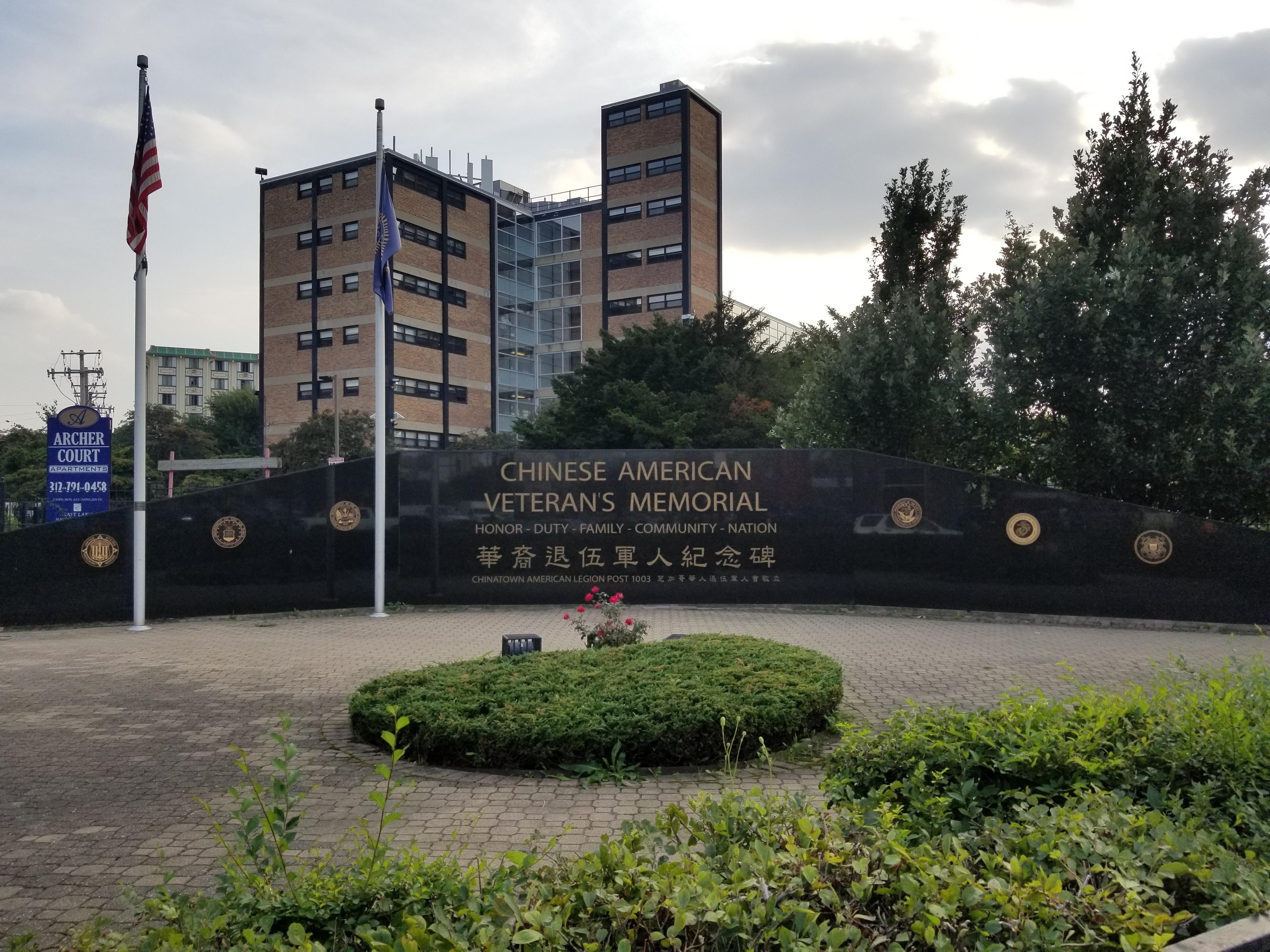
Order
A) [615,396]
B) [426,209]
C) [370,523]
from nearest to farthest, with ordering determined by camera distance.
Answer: [370,523] < [615,396] < [426,209]

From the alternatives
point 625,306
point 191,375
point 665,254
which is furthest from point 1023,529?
point 191,375

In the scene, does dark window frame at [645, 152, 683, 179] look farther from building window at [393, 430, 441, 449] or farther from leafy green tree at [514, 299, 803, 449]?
leafy green tree at [514, 299, 803, 449]

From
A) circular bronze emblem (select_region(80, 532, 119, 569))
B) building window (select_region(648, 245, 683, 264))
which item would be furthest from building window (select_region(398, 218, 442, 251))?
circular bronze emblem (select_region(80, 532, 119, 569))

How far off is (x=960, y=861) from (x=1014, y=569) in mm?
12382

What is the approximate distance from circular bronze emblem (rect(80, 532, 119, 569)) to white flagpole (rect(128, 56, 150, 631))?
66 cm

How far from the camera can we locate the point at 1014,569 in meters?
15.0

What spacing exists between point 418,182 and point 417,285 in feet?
18.4

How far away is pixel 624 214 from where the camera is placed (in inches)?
2201

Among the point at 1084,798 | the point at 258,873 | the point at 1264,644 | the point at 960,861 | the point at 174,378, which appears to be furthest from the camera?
the point at 174,378

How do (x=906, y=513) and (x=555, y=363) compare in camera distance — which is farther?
(x=555, y=363)

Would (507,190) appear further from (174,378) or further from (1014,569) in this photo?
(174,378)

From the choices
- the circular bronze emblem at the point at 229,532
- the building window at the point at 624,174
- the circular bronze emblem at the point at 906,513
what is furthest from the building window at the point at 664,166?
the circular bronze emblem at the point at 229,532

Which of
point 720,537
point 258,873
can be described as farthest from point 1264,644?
point 258,873

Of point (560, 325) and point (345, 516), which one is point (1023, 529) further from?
point (560, 325)
